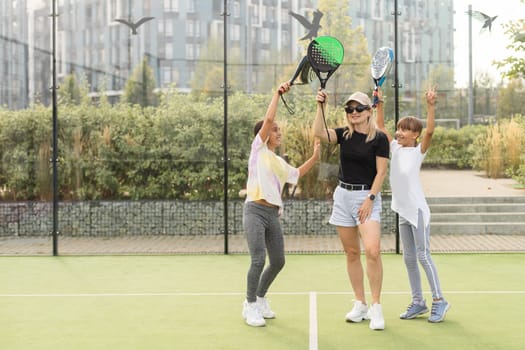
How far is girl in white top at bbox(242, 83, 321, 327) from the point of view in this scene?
5.90 metres

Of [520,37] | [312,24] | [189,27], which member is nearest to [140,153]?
[189,27]

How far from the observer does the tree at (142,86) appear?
10.8 metres

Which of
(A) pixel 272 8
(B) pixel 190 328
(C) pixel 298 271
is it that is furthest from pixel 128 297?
(A) pixel 272 8

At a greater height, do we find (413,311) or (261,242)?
(261,242)

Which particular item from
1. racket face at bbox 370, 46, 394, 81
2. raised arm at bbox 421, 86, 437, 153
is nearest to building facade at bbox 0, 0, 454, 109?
racket face at bbox 370, 46, 394, 81

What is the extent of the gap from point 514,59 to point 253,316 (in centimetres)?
598

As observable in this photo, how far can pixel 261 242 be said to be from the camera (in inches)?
234

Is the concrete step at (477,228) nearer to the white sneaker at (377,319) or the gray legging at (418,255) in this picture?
the gray legging at (418,255)

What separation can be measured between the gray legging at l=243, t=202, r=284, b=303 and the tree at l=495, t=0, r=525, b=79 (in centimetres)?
556

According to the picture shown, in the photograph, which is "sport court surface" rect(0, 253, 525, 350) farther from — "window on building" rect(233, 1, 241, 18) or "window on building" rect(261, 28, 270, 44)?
"window on building" rect(233, 1, 241, 18)

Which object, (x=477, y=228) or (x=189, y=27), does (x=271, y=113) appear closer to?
(x=189, y=27)

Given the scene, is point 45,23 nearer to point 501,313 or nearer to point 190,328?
point 190,328

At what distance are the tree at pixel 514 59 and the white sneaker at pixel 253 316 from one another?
581 cm

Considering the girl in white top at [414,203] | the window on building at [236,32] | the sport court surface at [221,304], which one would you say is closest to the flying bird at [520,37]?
the sport court surface at [221,304]
